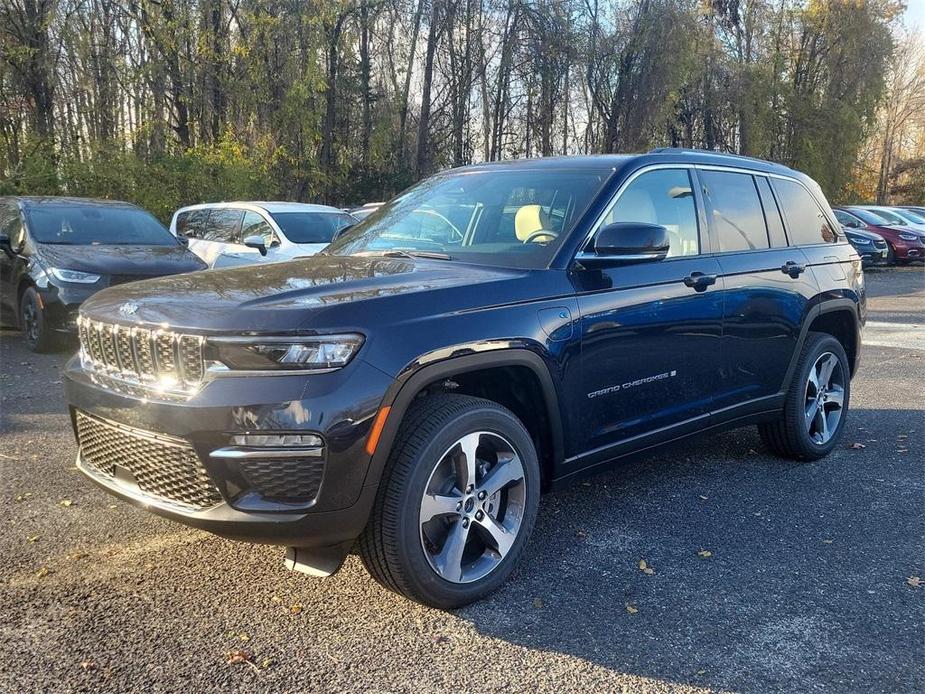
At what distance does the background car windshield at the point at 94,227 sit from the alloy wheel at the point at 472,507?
7448mm

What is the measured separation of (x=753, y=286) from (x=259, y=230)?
322 inches

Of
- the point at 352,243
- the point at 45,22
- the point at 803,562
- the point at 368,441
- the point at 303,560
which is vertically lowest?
the point at 803,562

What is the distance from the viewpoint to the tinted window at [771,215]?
16.7 ft

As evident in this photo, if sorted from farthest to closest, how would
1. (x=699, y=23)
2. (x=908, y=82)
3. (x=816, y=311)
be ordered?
1. (x=908, y=82)
2. (x=699, y=23)
3. (x=816, y=311)

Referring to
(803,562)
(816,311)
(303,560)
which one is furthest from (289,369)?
(816,311)

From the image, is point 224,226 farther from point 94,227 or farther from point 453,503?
point 453,503

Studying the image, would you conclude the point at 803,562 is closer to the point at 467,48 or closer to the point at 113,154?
the point at 113,154

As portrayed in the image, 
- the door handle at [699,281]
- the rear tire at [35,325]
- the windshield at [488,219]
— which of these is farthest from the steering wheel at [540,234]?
the rear tire at [35,325]

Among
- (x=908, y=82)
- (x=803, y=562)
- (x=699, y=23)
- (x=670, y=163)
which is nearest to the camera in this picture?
(x=803, y=562)

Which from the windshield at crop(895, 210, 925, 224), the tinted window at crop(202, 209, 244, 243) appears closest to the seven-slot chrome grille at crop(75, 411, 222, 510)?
the tinted window at crop(202, 209, 244, 243)

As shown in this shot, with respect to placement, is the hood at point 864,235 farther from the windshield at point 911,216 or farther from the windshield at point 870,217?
the windshield at point 911,216

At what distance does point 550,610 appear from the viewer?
329 centimetres

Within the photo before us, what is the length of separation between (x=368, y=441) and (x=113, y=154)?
16.0 metres

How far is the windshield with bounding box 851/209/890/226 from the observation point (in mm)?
23938
